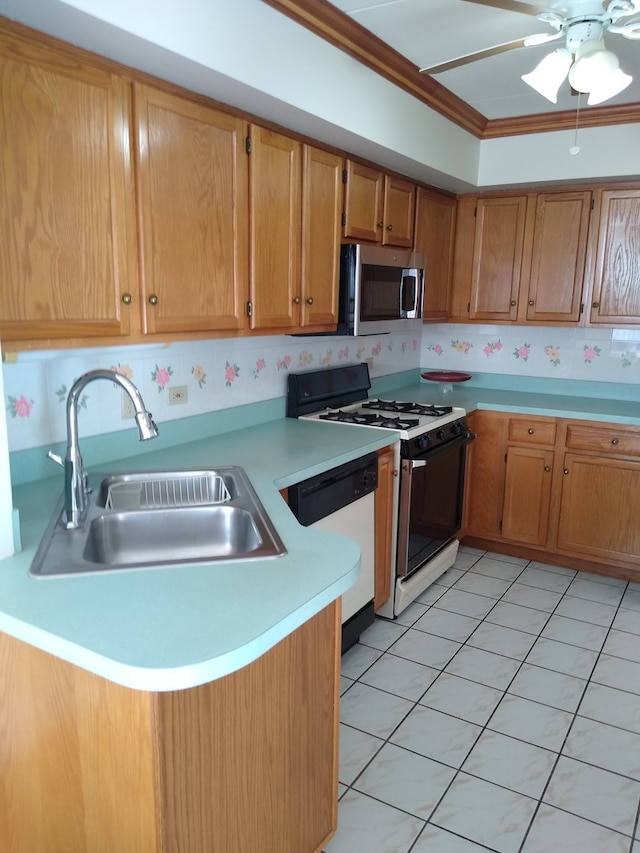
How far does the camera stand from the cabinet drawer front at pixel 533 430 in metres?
3.45

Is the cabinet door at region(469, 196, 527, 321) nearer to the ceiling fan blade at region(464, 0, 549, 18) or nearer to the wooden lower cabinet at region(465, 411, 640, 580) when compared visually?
the wooden lower cabinet at region(465, 411, 640, 580)

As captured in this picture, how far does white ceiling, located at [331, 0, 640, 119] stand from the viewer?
2.04m

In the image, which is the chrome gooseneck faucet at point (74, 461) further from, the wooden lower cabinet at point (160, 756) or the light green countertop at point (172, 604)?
the wooden lower cabinet at point (160, 756)

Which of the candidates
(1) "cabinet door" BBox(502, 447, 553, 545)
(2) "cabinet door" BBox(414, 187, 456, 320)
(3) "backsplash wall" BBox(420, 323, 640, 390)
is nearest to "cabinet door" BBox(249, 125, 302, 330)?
(2) "cabinet door" BBox(414, 187, 456, 320)

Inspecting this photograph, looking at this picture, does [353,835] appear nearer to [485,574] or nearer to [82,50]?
[485,574]

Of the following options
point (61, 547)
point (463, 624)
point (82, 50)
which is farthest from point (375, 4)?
point (463, 624)

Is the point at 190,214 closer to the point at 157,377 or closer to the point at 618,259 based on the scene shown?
the point at 157,377

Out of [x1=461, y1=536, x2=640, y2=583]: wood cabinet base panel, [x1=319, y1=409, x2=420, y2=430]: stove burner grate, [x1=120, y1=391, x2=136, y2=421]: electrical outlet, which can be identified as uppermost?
[x1=120, y1=391, x2=136, y2=421]: electrical outlet

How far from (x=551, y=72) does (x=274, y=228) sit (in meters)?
1.01

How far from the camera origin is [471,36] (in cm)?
227

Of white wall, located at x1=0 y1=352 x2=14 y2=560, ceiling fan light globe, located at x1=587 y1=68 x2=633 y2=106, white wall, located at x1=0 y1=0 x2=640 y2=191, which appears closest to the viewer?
white wall, located at x1=0 y1=352 x2=14 y2=560

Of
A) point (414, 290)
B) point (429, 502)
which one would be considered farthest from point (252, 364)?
point (429, 502)

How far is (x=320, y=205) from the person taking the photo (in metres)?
2.55

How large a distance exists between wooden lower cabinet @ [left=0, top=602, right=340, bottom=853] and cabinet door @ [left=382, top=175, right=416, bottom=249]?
2095mm
